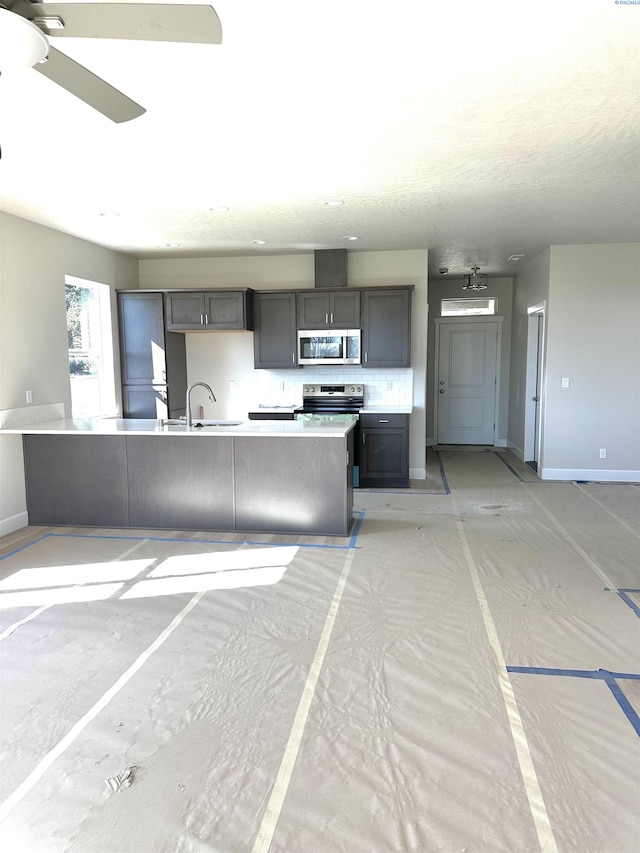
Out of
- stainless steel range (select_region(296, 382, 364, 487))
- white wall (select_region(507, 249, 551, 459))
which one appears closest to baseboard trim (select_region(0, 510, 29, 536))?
stainless steel range (select_region(296, 382, 364, 487))

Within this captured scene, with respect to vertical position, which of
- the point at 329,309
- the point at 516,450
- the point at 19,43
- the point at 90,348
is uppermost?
the point at 19,43

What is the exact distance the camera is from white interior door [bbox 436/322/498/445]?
9133 millimetres

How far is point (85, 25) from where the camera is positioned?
1603 mm

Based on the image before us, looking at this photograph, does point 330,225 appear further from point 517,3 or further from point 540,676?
point 540,676

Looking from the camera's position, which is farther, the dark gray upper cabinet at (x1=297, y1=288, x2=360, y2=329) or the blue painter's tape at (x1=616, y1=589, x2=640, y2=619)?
the dark gray upper cabinet at (x1=297, y1=288, x2=360, y2=329)

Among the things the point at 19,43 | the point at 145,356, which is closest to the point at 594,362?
the point at 145,356

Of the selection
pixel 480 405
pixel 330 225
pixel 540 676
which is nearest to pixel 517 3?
pixel 540 676

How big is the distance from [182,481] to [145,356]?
8.04 ft

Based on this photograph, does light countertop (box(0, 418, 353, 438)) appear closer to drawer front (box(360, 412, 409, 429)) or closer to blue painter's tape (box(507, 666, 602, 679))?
drawer front (box(360, 412, 409, 429))

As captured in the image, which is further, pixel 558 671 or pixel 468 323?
pixel 468 323

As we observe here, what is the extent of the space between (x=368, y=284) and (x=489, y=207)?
6.81 ft

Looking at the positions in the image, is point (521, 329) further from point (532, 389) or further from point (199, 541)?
point (199, 541)

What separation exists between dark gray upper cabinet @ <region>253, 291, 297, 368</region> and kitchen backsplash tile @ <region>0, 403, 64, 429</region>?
2271 mm

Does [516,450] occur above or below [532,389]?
below
